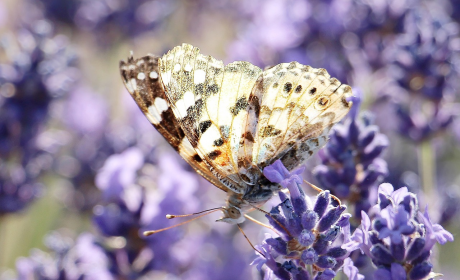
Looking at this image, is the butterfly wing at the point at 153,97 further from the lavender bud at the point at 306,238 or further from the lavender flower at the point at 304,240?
the lavender bud at the point at 306,238

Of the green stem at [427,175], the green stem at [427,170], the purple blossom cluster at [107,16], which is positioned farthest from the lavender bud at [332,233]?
the purple blossom cluster at [107,16]

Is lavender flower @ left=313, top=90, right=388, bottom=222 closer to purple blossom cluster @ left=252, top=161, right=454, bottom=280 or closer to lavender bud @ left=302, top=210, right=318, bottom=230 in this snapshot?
purple blossom cluster @ left=252, top=161, right=454, bottom=280

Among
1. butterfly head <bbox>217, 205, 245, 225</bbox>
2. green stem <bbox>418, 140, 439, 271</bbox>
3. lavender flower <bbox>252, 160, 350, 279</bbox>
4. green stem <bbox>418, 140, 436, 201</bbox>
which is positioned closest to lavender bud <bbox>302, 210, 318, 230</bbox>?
lavender flower <bbox>252, 160, 350, 279</bbox>

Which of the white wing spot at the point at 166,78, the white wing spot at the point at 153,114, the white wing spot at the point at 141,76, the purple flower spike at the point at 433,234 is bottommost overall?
the purple flower spike at the point at 433,234

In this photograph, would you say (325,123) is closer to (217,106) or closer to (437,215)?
(217,106)

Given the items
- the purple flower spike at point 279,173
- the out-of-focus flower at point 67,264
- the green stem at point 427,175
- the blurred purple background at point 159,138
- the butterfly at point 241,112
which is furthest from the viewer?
the green stem at point 427,175

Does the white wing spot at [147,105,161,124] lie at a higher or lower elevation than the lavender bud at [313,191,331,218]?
higher

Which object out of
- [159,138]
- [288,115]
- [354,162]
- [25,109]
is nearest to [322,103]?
[288,115]

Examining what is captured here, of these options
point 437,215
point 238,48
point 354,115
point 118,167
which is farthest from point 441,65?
point 118,167
